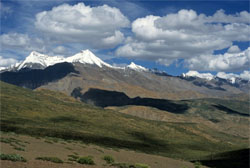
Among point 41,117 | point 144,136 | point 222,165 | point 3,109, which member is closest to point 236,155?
point 222,165

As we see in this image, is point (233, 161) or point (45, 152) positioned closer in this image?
point (45, 152)

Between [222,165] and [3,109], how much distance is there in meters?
149

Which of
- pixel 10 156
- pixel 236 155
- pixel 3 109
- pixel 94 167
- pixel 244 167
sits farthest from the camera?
pixel 3 109

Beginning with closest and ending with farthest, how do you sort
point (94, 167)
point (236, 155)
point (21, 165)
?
point (21, 165)
point (94, 167)
point (236, 155)

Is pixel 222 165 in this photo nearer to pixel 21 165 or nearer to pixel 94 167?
pixel 94 167

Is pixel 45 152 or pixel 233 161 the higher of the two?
pixel 45 152

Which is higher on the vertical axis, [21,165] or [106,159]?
[21,165]

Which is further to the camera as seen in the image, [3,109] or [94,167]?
[3,109]

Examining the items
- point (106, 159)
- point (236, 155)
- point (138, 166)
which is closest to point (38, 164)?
point (138, 166)

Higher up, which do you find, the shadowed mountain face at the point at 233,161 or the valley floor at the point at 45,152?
the valley floor at the point at 45,152

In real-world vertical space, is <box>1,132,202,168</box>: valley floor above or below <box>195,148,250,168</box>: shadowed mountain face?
above

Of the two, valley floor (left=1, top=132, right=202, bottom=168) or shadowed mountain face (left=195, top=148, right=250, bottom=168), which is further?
shadowed mountain face (left=195, top=148, right=250, bottom=168)

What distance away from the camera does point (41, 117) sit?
7864 inches

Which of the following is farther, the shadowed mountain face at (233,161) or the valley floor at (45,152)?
the shadowed mountain face at (233,161)
